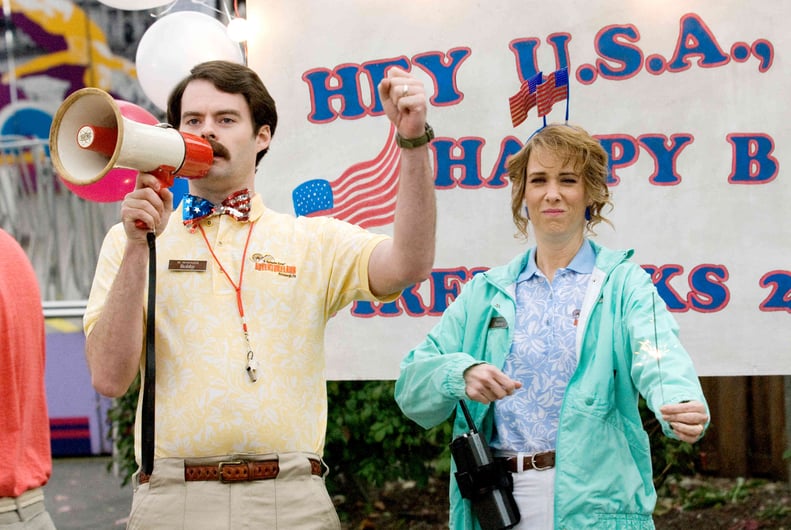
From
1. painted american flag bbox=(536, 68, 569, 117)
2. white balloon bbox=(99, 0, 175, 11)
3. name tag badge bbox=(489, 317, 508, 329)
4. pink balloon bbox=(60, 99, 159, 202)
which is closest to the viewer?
name tag badge bbox=(489, 317, 508, 329)

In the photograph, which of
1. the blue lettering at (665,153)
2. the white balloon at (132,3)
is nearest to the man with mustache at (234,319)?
the blue lettering at (665,153)

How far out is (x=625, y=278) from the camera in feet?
8.32

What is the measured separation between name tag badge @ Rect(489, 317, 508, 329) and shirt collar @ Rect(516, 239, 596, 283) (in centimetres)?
14

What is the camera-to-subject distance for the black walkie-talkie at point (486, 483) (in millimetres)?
2424

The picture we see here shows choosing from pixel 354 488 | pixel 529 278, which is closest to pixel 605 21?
pixel 529 278

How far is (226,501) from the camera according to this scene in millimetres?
2131

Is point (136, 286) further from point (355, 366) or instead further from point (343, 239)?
point (355, 366)

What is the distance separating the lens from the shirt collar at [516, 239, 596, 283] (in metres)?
2.65

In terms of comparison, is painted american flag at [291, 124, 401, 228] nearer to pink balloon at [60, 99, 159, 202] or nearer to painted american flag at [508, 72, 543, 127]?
pink balloon at [60, 99, 159, 202]

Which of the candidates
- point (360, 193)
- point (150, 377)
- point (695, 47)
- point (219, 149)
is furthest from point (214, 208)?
point (695, 47)

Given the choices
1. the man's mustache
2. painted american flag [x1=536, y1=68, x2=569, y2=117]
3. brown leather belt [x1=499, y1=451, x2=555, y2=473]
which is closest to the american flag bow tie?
the man's mustache

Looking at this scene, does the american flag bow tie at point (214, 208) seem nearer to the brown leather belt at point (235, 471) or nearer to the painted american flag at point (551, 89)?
the brown leather belt at point (235, 471)

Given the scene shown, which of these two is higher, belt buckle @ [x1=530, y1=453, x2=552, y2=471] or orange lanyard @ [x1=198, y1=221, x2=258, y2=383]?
orange lanyard @ [x1=198, y1=221, x2=258, y2=383]

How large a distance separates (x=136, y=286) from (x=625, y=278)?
51.6 inches
